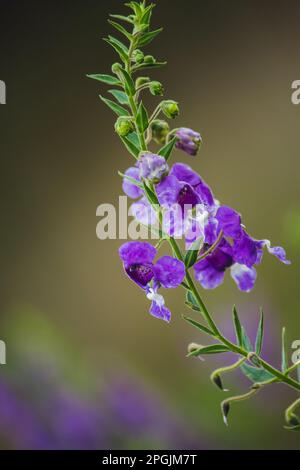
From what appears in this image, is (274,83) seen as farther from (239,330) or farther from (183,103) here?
(239,330)

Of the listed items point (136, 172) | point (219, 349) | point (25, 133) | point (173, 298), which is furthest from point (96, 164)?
point (219, 349)

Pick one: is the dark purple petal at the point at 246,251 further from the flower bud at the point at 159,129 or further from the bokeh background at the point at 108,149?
the bokeh background at the point at 108,149

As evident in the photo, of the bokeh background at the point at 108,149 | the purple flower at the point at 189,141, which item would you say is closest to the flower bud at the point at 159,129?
the purple flower at the point at 189,141

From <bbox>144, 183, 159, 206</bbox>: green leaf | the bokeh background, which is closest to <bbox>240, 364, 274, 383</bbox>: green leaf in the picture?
<bbox>144, 183, 159, 206</bbox>: green leaf

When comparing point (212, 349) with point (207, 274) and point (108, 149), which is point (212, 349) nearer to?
point (207, 274)

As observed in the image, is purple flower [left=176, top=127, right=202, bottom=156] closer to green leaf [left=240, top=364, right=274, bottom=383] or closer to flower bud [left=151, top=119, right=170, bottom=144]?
flower bud [left=151, top=119, right=170, bottom=144]

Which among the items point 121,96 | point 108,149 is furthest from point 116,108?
point 108,149
